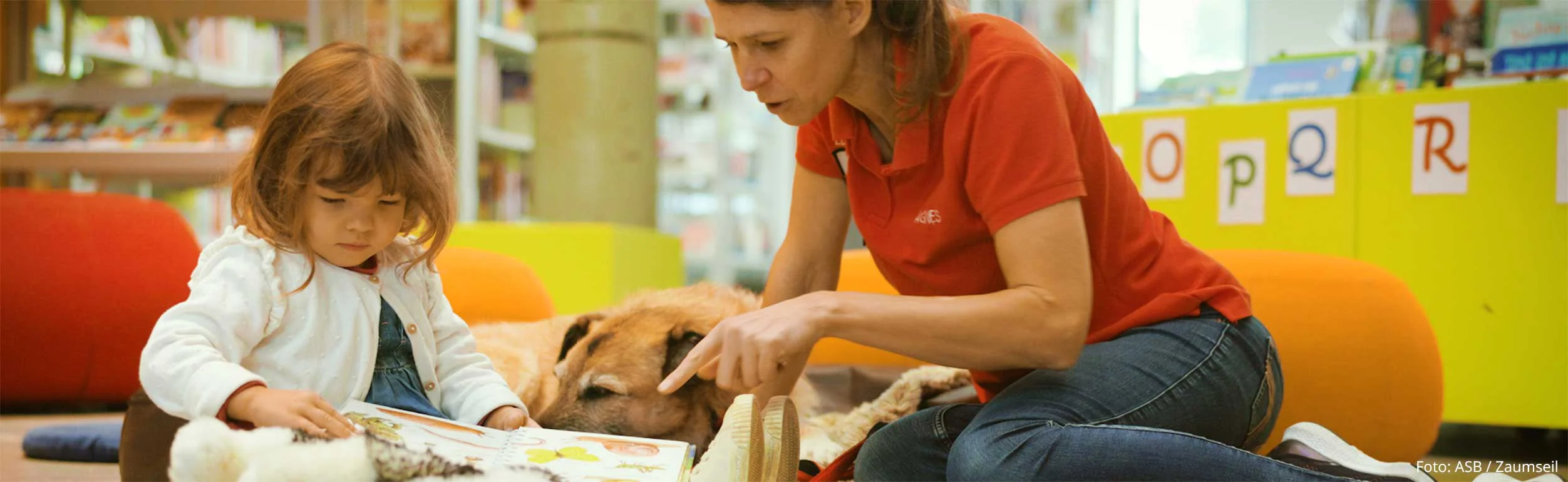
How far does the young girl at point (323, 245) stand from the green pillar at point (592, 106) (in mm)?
4286

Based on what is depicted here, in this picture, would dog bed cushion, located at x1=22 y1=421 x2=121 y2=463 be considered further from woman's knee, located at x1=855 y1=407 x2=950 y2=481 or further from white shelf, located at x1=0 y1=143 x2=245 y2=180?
white shelf, located at x1=0 y1=143 x2=245 y2=180

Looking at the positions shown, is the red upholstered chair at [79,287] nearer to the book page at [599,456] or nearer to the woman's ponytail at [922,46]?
the book page at [599,456]

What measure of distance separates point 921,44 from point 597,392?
3.51 ft

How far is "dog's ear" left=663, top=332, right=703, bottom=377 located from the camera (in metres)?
2.38

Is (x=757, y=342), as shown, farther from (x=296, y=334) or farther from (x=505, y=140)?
(x=505, y=140)

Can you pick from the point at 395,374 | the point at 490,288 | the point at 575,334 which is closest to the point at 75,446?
the point at 490,288

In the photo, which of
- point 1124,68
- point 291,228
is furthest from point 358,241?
point 1124,68

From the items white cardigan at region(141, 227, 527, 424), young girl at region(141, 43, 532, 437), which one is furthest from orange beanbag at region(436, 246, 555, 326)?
young girl at region(141, 43, 532, 437)

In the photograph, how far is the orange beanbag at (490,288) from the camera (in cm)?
319

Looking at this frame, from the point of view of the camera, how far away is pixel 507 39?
21.2ft

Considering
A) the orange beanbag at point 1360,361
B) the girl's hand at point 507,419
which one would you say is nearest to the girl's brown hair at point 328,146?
the girl's hand at point 507,419

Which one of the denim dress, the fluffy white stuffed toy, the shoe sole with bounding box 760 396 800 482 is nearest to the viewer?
the fluffy white stuffed toy

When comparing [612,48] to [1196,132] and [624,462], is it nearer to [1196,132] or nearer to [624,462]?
[1196,132]

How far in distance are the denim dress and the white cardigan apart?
0.02 m
